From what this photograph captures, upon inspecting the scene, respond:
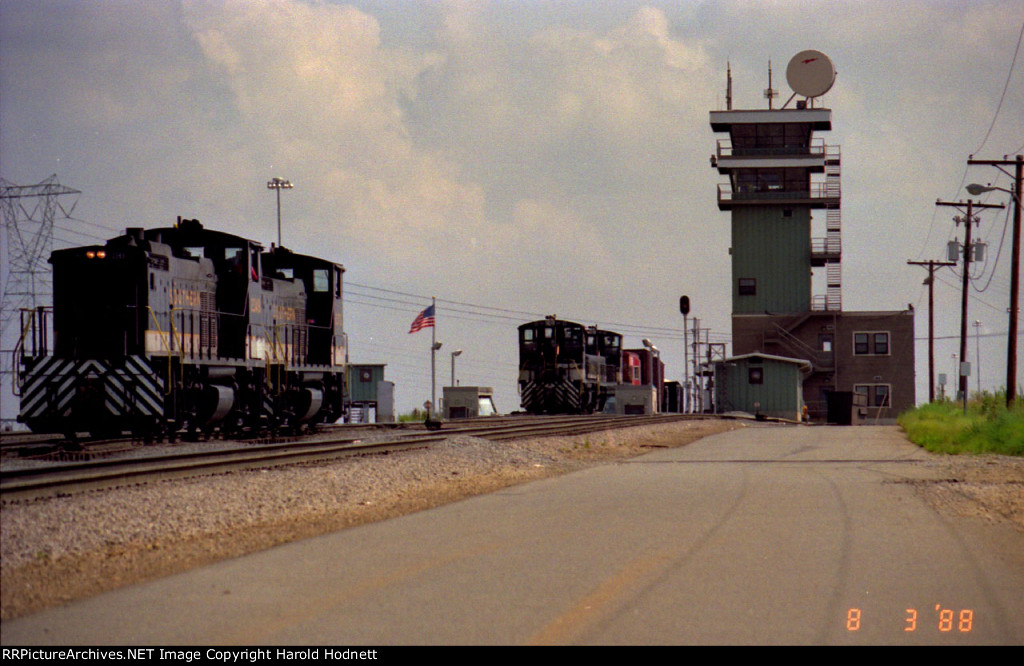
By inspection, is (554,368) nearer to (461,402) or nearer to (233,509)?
(461,402)

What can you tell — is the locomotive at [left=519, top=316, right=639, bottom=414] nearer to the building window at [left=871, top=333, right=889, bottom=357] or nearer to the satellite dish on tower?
the building window at [left=871, top=333, right=889, bottom=357]

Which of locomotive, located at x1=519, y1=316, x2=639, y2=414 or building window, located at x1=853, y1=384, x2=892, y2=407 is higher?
locomotive, located at x1=519, y1=316, x2=639, y2=414

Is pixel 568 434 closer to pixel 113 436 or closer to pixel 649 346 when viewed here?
pixel 113 436

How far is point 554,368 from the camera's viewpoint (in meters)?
44.7

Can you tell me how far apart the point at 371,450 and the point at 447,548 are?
899 cm

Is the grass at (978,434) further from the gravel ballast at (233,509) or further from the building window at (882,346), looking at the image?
the building window at (882,346)

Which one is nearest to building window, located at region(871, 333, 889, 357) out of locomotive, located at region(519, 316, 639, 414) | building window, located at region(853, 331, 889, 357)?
building window, located at region(853, 331, 889, 357)

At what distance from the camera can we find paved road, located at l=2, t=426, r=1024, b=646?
5805 millimetres

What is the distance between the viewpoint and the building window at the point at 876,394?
207 feet

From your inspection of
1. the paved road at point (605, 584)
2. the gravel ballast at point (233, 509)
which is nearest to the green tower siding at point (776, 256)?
the gravel ballast at point (233, 509)

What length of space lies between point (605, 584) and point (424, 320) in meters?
37.8

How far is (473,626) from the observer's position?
19.3ft

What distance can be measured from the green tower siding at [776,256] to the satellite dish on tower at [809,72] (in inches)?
306

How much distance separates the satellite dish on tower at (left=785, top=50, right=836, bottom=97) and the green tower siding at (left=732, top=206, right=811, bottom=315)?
7.77 meters
